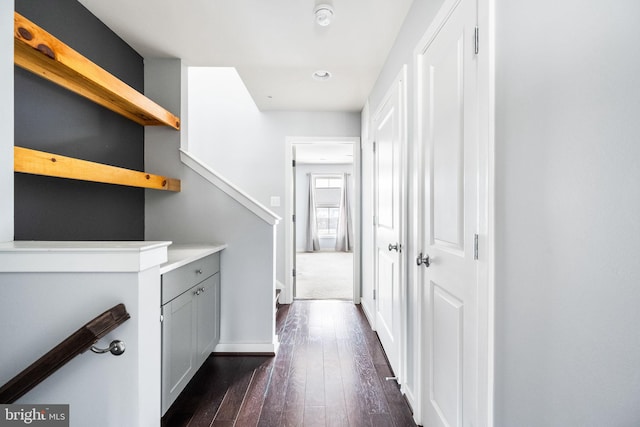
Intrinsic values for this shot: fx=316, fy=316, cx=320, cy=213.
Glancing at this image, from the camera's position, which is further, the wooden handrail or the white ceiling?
the white ceiling

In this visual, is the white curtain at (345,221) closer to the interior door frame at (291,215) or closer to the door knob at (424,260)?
the interior door frame at (291,215)

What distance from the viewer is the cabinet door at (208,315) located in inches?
81.0

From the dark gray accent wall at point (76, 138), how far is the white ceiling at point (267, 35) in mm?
174

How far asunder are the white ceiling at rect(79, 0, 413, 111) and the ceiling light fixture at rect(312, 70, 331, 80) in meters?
0.05

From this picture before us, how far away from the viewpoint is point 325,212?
29.0 feet

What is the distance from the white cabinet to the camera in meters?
1.63

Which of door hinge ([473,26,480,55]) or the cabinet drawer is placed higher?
door hinge ([473,26,480,55])

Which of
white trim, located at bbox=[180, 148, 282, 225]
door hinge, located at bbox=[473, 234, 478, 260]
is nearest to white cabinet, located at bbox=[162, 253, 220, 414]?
white trim, located at bbox=[180, 148, 282, 225]

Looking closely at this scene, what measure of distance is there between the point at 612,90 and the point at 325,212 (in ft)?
27.1

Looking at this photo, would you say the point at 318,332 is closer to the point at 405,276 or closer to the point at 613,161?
the point at 405,276

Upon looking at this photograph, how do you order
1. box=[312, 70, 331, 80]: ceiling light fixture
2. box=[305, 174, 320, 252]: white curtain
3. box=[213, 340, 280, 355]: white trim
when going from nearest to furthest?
box=[213, 340, 280, 355]: white trim
box=[312, 70, 331, 80]: ceiling light fixture
box=[305, 174, 320, 252]: white curtain

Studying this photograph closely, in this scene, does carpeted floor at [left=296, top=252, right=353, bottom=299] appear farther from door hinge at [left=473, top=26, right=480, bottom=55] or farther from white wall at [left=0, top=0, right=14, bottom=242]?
door hinge at [left=473, top=26, right=480, bottom=55]

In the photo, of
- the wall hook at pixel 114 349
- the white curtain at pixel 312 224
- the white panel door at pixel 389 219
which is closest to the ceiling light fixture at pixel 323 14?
the white panel door at pixel 389 219

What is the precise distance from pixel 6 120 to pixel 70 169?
42 cm
